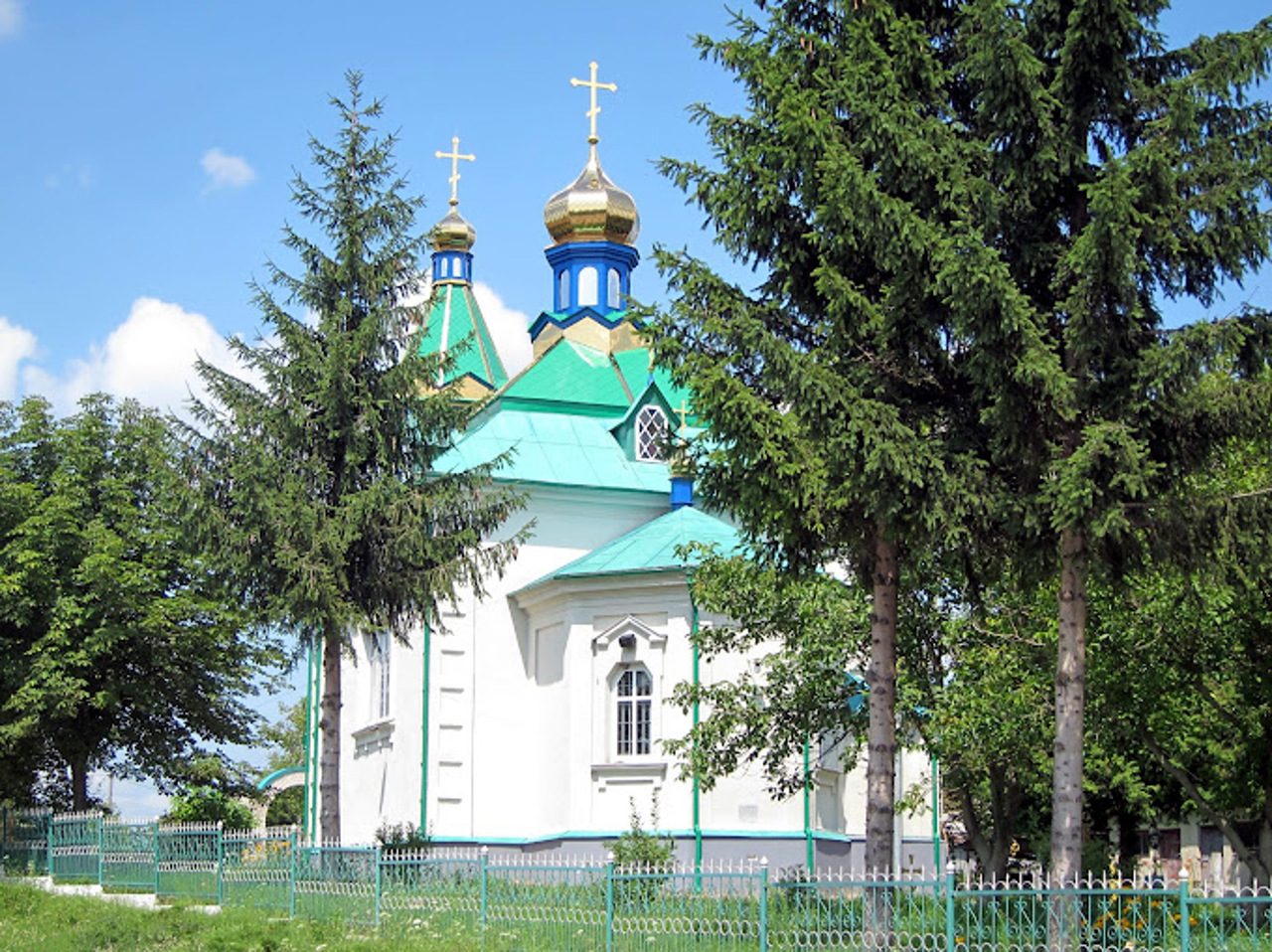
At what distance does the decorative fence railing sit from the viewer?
10539mm

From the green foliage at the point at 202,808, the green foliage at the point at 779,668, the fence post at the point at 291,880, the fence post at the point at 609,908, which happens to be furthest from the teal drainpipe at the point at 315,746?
the fence post at the point at 609,908

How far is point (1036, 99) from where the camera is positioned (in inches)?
471

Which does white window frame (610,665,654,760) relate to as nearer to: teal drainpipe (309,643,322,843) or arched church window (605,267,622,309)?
teal drainpipe (309,643,322,843)

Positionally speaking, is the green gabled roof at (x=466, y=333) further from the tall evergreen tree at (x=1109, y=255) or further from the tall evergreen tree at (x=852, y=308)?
the tall evergreen tree at (x=1109, y=255)

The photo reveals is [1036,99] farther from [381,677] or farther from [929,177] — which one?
[381,677]

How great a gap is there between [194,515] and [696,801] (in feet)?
28.5

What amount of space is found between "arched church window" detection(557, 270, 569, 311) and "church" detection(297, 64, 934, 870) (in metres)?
3.76

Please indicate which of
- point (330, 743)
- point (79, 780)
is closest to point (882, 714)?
point (330, 743)

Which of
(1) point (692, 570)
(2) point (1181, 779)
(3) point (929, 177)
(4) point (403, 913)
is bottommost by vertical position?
(4) point (403, 913)

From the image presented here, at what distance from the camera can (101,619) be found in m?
24.2

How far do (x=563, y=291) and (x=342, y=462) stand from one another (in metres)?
16.0

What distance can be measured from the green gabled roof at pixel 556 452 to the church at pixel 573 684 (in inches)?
1.5

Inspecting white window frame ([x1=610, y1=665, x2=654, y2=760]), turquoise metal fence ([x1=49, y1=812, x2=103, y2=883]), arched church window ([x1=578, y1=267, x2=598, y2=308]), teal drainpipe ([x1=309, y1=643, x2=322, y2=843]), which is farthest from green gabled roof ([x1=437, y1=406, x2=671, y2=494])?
turquoise metal fence ([x1=49, y1=812, x2=103, y2=883])

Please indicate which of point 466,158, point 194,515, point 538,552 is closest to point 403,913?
point 194,515
